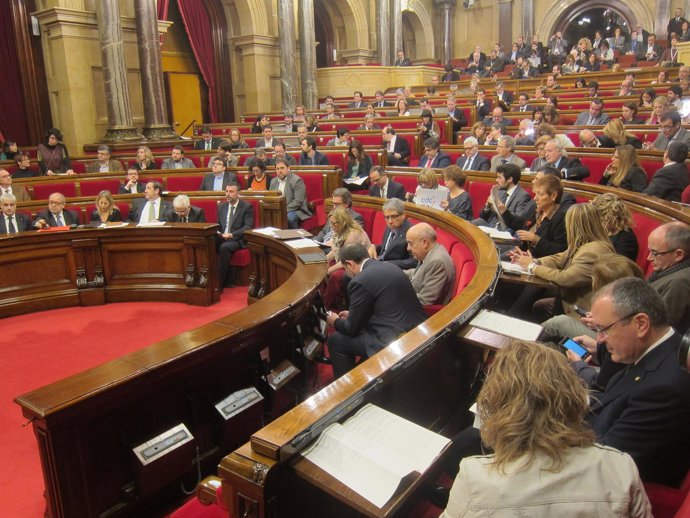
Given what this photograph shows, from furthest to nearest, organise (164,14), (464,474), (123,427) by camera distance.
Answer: (164,14) < (123,427) < (464,474)

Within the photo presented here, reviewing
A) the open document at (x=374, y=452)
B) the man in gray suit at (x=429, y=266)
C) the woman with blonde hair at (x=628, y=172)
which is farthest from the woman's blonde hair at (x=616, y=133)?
the open document at (x=374, y=452)

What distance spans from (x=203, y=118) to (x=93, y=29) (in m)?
3.98

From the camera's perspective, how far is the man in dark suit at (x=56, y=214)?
537 cm

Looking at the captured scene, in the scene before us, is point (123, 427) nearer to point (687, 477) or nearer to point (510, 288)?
point (687, 477)

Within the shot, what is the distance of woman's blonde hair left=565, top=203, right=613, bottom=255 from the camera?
3.11 m

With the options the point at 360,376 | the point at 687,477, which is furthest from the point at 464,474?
the point at 687,477

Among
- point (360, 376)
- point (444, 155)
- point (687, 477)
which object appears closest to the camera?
point (687, 477)

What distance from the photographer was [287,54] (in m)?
12.6

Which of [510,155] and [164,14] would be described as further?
[164,14]

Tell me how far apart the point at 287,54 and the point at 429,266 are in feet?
34.1

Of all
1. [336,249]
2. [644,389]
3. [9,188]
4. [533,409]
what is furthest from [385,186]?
[533,409]

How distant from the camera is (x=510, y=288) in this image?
3672mm

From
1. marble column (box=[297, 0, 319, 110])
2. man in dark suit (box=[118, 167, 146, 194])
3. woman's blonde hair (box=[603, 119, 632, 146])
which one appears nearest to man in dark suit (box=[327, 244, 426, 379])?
woman's blonde hair (box=[603, 119, 632, 146])

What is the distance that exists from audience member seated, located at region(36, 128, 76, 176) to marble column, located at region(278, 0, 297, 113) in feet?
18.2
